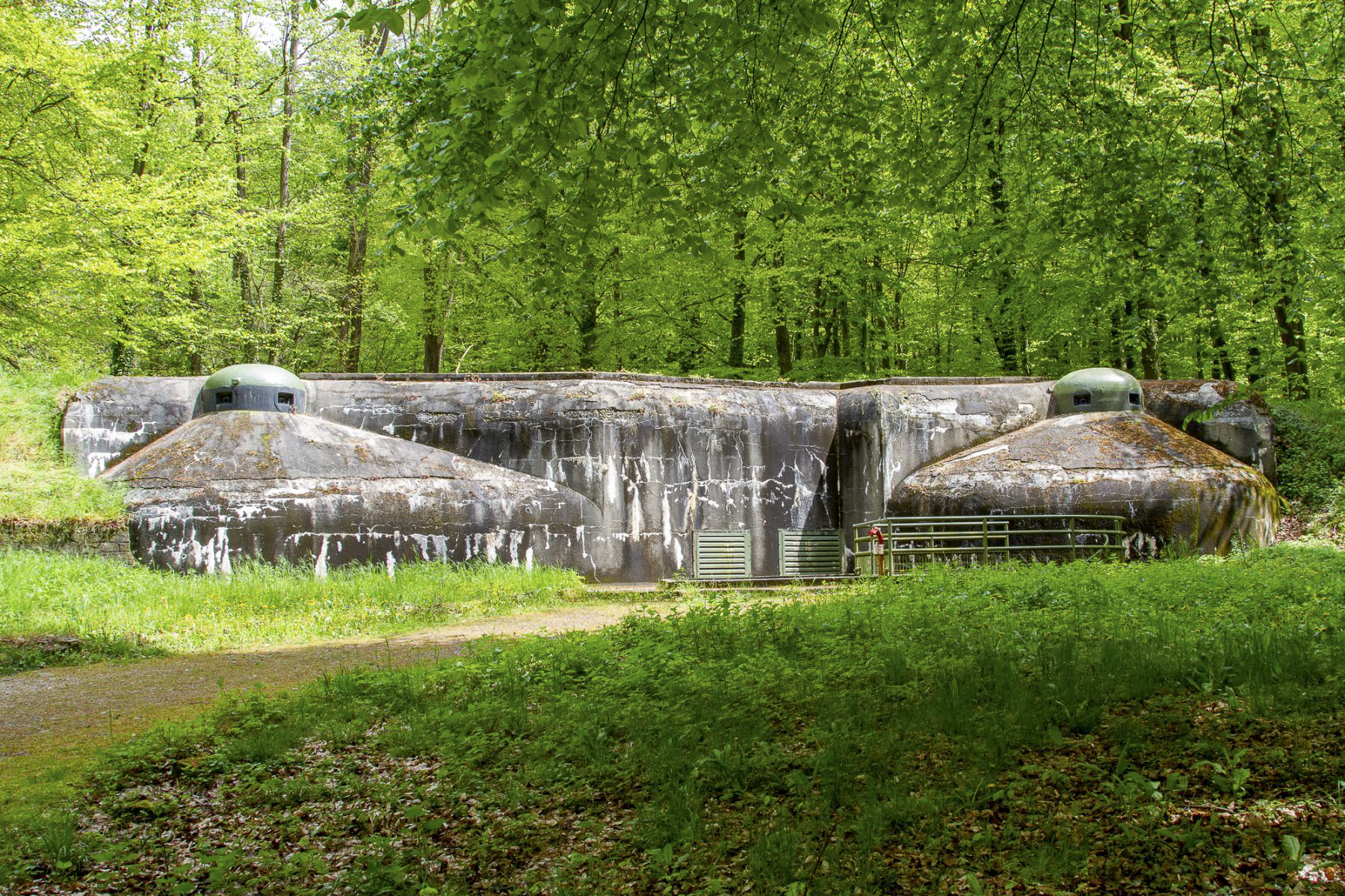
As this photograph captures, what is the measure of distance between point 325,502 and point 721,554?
6.28m

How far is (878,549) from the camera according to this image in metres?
14.0

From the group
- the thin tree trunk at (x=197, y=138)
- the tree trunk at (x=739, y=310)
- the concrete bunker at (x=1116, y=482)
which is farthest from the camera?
the tree trunk at (x=739, y=310)

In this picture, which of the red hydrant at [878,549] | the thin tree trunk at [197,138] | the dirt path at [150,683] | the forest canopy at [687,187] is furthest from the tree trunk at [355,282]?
the dirt path at [150,683]

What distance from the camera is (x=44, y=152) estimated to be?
1614 cm

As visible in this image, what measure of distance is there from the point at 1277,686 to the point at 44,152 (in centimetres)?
1856

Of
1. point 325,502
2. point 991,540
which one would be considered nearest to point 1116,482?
point 991,540

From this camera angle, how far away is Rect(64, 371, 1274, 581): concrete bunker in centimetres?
1353

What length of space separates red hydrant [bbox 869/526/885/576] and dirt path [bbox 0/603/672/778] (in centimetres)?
451

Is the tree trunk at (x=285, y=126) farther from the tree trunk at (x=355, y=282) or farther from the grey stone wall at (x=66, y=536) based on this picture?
A: the grey stone wall at (x=66, y=536)

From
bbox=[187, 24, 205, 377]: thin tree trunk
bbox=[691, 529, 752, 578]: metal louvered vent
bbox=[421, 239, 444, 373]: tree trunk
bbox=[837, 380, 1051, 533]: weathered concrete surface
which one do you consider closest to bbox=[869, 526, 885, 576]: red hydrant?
bbox=[837, 380, 1051, 533]: weathered concrete surface

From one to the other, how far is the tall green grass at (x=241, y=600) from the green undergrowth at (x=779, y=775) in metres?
3.88

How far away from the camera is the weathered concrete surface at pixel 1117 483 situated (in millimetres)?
13961

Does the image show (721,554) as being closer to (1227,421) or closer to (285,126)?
(1227,421)

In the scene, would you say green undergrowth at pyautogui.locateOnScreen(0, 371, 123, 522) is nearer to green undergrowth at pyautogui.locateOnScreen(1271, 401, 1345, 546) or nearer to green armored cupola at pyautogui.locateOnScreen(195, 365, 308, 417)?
green armored cupola at pyautogui.locateOnScreen(195, 365, 308, 417)
